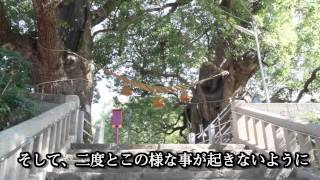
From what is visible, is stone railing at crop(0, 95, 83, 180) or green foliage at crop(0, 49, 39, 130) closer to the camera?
stone railing at crop(0, 95, 83, 180)

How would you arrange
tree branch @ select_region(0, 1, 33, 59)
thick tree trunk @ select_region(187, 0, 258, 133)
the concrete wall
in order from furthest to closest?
thick tree trunk @ select_region(187, 0, 258, 133), tree branch @ select_region(0, 1, 33, 59), the concrete wall

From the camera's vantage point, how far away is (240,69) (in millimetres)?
13148

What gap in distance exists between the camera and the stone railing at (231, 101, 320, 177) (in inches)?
Result: 168

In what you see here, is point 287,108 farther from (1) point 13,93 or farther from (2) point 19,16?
(2) point 19,16

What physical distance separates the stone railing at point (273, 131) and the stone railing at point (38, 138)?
2.81 meters

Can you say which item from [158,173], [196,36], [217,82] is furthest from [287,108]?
[217,82]

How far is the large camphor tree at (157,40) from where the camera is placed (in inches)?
332

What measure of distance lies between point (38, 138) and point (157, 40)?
817 cm

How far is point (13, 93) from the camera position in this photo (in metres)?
4.22

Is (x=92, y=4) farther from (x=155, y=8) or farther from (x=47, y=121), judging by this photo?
(x=47, y=121)

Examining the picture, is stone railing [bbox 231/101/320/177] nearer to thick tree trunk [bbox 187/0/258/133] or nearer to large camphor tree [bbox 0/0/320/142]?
large camphor tree [bbox 0/0/320/142]

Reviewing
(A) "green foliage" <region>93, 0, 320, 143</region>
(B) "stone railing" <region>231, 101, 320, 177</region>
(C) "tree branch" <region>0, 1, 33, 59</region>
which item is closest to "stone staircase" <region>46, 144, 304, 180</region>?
(B) "stone railing" <region>231, 101, 320, 177</region>

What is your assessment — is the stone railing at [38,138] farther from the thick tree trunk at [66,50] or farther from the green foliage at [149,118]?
the green foliage at [149,118]

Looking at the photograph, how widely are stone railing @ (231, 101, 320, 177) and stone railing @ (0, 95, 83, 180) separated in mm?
2812
